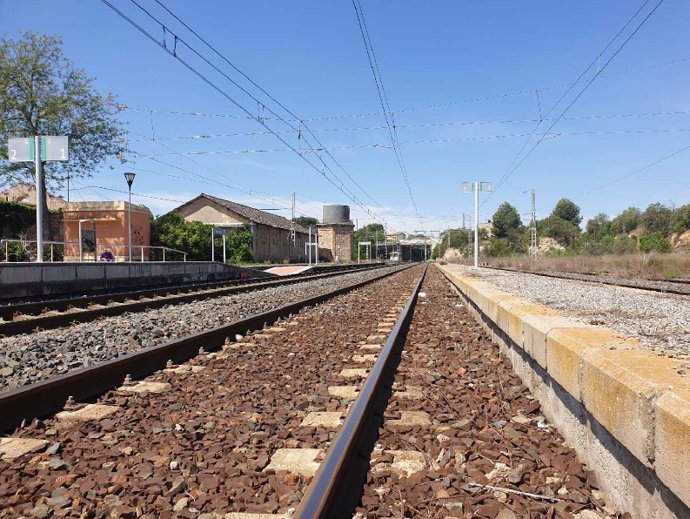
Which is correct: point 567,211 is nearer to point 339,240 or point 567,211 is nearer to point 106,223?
point 339,240

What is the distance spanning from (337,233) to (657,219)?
48.6 m

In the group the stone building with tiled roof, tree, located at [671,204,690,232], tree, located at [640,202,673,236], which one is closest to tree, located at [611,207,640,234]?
tree, located at [640,202,673,236]

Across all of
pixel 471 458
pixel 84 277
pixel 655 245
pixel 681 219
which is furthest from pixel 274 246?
pixel 471 458

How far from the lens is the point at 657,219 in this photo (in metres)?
72.9

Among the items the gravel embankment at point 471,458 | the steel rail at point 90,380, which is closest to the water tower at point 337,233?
the steel rail at point 90,380

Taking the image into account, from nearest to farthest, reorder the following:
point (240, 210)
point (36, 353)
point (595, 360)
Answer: point (595, 360) → point (36, 353) → point (240, 210)

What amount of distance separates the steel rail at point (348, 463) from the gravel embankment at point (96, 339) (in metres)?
3.16

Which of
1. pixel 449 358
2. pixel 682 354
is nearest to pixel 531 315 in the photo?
pixel 449 358

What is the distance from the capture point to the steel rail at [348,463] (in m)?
2.42

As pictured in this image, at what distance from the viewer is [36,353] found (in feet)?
20.3

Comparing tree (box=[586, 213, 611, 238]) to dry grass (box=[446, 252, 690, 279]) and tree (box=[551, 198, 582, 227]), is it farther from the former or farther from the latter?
dry grass (box=[446, 252, 690, 279])

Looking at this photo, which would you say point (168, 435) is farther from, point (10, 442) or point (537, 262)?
point (537, 262)

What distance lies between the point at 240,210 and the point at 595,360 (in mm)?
55364

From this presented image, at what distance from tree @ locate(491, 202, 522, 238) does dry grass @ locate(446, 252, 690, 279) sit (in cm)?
8151
